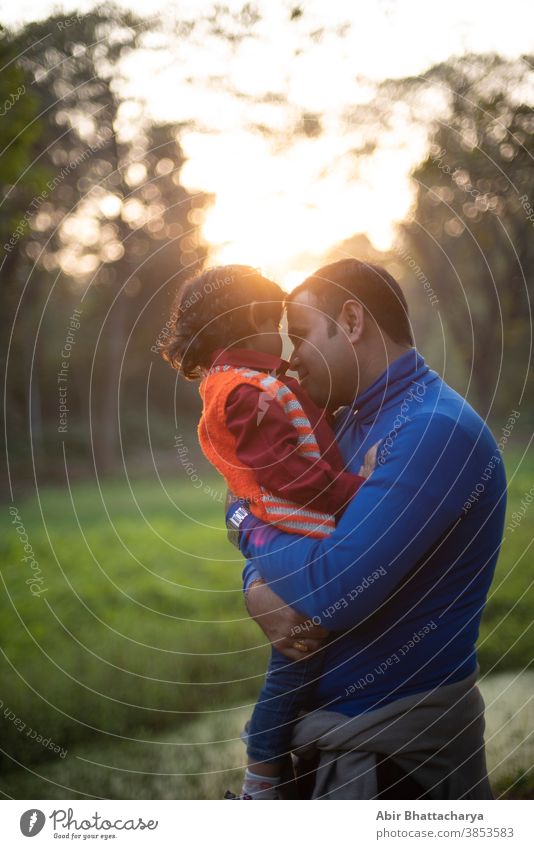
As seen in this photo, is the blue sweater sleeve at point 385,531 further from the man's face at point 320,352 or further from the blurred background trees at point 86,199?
the blurred background trees at point 86,199

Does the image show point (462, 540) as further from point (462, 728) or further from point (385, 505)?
point (462, 728)

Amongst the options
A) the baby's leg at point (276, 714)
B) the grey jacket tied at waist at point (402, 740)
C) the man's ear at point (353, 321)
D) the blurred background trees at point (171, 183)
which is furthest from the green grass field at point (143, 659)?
the man's ear at point (353, 321)

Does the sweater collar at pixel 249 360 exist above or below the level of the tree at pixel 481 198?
below

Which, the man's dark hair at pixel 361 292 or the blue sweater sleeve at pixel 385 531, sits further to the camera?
the man's dark hair at pixel 361 292

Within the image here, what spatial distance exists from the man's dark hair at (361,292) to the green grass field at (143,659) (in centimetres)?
262

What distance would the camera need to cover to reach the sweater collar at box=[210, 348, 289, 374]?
271cm

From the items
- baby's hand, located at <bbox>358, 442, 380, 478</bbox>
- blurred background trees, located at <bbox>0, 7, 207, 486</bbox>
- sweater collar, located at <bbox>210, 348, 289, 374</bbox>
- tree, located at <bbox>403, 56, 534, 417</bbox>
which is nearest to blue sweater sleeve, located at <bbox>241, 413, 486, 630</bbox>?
baby's hand, located at <bbox>358, 442, 380, 478</bbox>

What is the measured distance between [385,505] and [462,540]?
319 mm

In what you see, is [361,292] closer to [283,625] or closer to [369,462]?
[369,462]

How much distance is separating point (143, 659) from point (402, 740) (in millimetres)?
3889

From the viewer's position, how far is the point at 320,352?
98.7 inches

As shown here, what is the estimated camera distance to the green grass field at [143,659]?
436 cm

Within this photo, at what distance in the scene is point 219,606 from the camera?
7.09m
